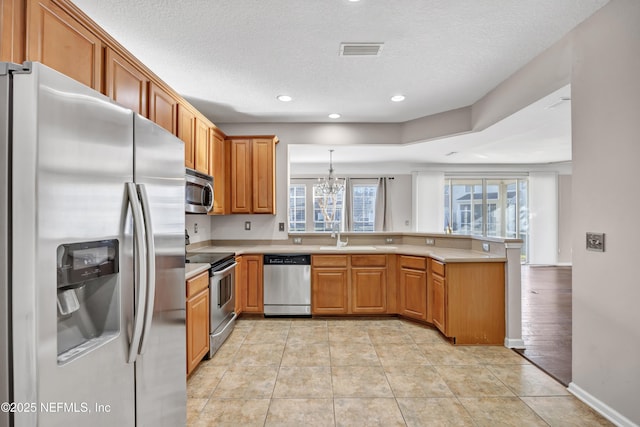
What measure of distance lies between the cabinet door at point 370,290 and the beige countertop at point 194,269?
1896mm

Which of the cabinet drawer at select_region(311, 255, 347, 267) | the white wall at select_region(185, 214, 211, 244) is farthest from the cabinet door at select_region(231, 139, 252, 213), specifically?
the cabinet drawer at select_region(311, 255, 347, 267)

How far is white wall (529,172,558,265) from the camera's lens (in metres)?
7.57

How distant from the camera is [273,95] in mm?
3598

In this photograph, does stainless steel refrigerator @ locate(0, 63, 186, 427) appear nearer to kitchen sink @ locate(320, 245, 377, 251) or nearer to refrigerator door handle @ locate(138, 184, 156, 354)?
refrigerator door handle @ locate(138, 184, 156, 354)

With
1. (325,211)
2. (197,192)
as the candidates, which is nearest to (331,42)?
(197,192)

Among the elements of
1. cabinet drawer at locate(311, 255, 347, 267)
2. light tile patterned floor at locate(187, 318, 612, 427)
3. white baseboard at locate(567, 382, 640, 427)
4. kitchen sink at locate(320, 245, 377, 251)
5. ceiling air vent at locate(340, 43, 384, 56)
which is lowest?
light tile patterned floor at locate(187, 318, 612, 427)

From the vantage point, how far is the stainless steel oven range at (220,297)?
2955 millimetres

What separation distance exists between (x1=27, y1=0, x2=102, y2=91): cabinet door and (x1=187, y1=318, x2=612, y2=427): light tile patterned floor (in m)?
2.11

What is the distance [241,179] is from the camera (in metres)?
4.35

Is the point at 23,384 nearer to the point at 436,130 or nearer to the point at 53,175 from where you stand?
the point at 53,175

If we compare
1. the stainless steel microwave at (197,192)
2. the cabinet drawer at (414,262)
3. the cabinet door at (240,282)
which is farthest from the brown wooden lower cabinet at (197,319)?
the cabinet drawer at (414,262)

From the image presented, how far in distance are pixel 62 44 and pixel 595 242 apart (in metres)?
3.22

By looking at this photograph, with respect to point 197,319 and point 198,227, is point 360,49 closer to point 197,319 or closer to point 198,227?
point 197,319

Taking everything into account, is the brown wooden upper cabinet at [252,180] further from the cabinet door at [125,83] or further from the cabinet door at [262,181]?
the cabinet door at [125,83]
